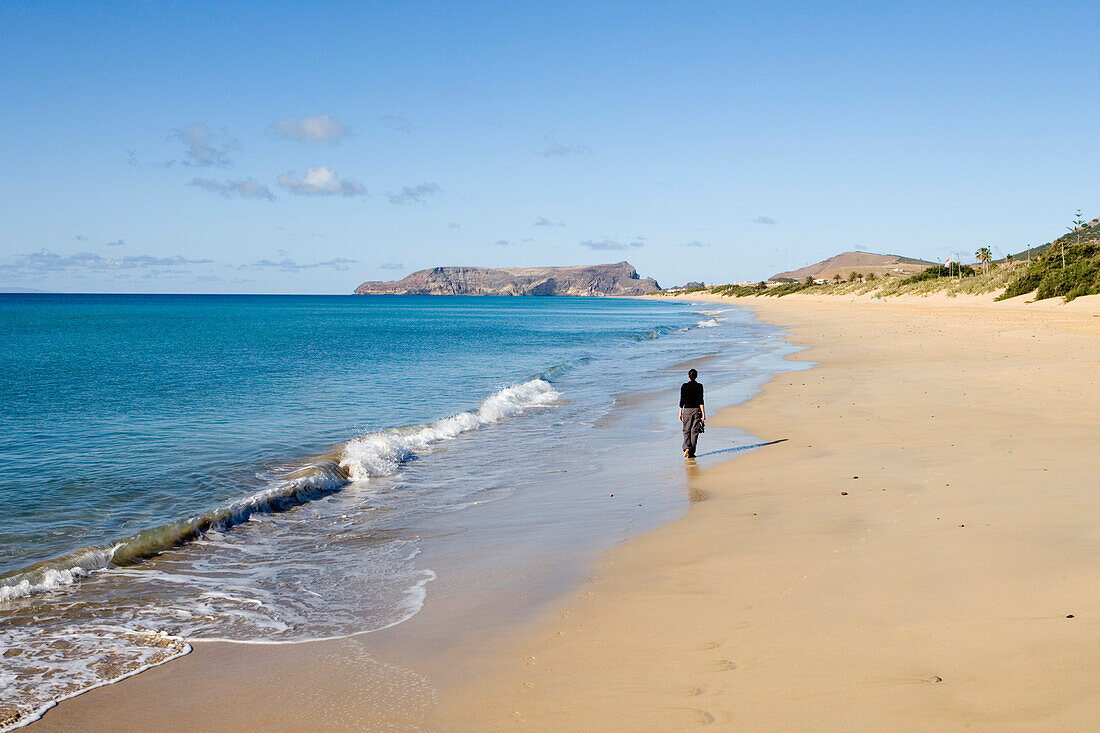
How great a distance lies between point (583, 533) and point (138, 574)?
16.0ft

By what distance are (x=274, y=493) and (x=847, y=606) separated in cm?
843

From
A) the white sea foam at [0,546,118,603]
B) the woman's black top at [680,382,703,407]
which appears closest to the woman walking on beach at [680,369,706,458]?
the woman's black top at [680,382,703,407]

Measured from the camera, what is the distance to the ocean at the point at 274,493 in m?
6.59

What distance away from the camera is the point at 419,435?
16.2 meters

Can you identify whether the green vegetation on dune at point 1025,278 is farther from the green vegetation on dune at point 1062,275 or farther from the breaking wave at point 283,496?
the breaking wave at point 283,496

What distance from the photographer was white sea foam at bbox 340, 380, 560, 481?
44.0 feet

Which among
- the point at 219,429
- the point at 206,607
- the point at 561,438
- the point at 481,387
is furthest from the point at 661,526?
the point at 481,387

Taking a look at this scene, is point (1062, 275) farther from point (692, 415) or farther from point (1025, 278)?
point (692, 415)

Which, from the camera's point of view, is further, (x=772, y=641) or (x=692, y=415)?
(x=692, y=415)

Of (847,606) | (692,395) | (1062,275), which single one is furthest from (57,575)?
(1062,275)

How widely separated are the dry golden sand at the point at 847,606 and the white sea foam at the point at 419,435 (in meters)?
5.83

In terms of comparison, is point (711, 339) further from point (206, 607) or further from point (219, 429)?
point (206, 607)

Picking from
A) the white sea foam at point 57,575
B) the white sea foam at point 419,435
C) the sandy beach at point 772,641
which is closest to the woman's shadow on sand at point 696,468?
the sandy beach at point 772,641

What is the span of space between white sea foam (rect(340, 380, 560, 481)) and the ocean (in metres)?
0.06
